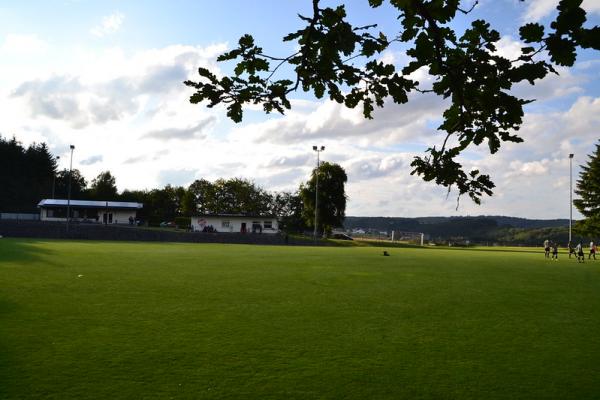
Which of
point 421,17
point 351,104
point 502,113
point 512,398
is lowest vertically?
point 512,398

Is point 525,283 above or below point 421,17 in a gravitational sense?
below

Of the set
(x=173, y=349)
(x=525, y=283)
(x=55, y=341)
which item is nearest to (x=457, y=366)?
(x=173, y=349)

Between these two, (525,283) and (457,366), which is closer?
(457,366)

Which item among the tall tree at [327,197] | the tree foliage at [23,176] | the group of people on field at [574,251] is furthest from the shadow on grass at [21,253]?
the tree foliage at [23,176]

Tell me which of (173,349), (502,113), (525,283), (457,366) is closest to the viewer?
(502,113)

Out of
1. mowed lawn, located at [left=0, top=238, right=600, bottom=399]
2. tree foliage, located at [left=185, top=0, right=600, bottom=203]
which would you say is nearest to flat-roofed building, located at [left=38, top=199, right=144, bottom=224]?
mowed lawn, located at [left=0, top=238, right=600, bottom=399]

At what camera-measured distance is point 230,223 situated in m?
78.4

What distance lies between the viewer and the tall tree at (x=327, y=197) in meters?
78.6

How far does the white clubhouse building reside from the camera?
77500 millimetres

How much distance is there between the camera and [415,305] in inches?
475

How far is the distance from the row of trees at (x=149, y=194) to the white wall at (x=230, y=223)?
11.6 m

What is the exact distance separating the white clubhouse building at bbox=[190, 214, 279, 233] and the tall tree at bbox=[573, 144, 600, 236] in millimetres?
42444

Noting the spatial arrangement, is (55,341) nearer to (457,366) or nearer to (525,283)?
(457,366)

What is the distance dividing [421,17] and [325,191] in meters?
75.9
